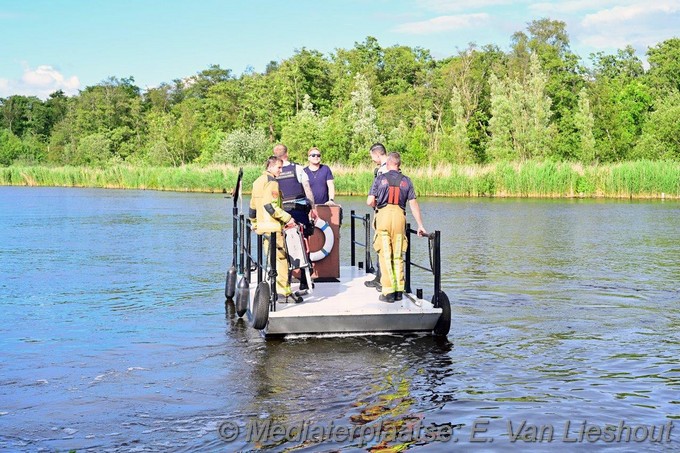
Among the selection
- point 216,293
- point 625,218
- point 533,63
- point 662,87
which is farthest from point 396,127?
point 216,293

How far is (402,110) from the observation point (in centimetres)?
8112

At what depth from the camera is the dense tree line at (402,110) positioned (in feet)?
227

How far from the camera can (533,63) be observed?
69.6 meters

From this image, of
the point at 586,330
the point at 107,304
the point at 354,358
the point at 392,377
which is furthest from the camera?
the point at 107,304

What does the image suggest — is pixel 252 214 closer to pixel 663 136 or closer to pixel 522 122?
pixel 663 136

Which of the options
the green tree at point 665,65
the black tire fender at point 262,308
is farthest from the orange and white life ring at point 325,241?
the green tree at point 665,65

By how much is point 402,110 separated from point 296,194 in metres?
70.2

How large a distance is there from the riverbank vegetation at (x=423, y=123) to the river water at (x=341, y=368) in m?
34.5

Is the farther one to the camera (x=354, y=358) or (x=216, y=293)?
(x=216, y=293)

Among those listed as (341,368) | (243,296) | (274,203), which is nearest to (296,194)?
(274,203)

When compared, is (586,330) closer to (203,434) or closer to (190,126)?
(203,434)

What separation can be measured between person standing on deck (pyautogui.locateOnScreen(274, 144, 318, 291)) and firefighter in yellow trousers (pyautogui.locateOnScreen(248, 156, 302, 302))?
215 mm

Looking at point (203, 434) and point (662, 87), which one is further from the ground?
point (662, 87)

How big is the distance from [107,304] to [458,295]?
18.4 ft
